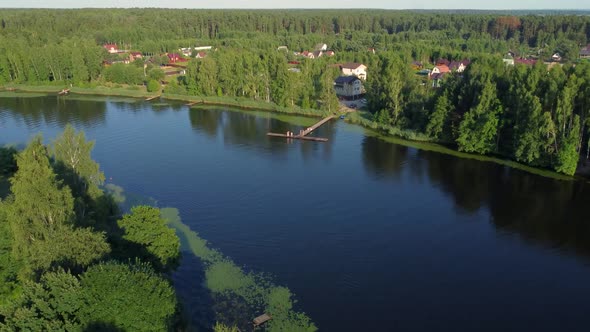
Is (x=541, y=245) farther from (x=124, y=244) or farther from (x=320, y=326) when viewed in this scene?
(x=124, y=244)

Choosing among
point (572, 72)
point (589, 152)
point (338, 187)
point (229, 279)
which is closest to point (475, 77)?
point (572, 72)

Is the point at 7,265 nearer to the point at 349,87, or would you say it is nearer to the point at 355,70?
the point at 349,87

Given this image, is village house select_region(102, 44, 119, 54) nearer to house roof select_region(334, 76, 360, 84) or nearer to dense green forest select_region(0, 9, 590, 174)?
dense green forest select_region(0, 9, 590, 174)

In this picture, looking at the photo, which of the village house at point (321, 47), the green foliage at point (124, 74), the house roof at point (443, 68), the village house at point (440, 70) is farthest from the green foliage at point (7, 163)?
the village house at point (321, 47)

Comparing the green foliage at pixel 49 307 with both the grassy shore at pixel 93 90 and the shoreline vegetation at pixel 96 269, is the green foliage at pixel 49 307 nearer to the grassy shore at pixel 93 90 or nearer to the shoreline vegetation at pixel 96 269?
the shoreline vegetation at pixel 96 269

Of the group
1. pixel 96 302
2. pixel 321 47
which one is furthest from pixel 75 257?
pixel 321 47
